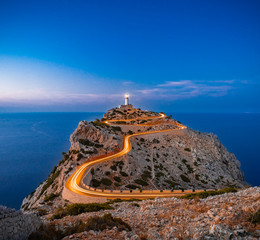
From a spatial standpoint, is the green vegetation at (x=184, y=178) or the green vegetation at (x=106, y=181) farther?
the green vegetation at (x=184, y=178)

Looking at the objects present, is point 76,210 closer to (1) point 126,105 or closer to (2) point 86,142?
(2) point 86,142

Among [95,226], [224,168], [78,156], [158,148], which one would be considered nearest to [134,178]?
[78,156]

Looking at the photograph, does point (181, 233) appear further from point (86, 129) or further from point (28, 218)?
point (86, 129)

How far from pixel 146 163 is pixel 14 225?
32.0 metres

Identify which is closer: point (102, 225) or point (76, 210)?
point (102, 225)

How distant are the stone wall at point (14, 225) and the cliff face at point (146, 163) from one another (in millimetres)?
14508

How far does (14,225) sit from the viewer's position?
245 inches

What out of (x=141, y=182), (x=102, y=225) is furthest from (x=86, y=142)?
(x=102, y=225)

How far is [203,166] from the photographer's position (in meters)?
42.0

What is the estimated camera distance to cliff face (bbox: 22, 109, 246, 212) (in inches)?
1104

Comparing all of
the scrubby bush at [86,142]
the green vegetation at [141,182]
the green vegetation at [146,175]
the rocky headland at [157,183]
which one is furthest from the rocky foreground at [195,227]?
the scrubby bush at [86,142]

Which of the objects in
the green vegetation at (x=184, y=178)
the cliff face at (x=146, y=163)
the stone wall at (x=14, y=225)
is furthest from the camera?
the green vegetation at (x=184, y=178)

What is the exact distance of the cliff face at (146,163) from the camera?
28031mm

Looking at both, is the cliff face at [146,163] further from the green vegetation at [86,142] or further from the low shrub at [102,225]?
the low shrub at [102,225]
